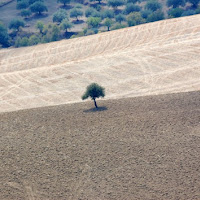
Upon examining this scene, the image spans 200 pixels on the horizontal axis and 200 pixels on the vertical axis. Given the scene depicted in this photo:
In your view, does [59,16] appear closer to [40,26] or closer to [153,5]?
[40,26]

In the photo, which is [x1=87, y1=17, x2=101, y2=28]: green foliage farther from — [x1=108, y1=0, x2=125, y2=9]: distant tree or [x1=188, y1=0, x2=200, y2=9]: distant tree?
[x1=188, y1=0, x2=200, y2=9]: distant tree

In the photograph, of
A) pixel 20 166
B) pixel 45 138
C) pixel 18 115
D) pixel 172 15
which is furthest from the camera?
pixel 172 15

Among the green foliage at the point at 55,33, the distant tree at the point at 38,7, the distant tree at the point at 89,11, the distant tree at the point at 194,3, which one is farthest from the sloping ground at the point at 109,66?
the distant tree at the point at 38,7

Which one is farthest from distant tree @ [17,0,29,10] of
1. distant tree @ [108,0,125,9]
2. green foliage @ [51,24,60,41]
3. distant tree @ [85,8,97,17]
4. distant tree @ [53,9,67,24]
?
green foliage @ [51,24,60,41]

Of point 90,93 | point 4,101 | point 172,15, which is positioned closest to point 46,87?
point 4,101

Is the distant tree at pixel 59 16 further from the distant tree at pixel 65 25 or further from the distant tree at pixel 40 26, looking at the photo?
the distant tree at pixel 40 26

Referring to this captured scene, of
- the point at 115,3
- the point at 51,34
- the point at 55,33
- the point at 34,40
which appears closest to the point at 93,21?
the point at 55,33

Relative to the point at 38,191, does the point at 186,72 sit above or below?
below

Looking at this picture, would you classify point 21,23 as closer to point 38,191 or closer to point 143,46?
point 143,46
